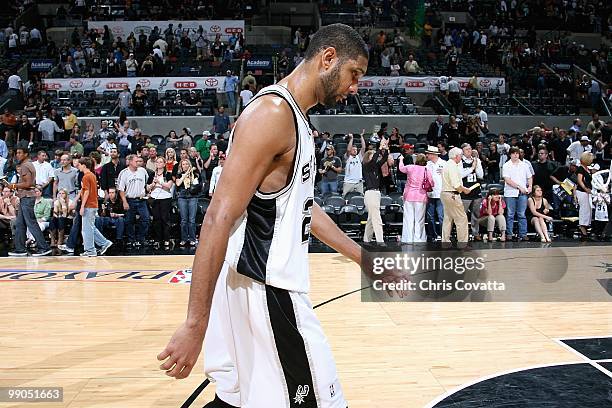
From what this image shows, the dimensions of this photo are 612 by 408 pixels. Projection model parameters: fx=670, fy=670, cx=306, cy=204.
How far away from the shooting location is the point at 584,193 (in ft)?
41.7

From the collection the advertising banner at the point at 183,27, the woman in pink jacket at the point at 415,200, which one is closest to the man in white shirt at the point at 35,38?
the advertising banner at the point at 183,27

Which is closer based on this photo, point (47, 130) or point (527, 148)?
point (527, 148)

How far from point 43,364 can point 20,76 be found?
17417 mm

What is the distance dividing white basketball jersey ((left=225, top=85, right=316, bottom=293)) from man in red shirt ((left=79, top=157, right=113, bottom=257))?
8965 millimetres

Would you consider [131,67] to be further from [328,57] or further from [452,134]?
[328,57]

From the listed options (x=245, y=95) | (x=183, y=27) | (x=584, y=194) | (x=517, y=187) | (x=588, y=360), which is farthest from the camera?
(x=183, y=27)

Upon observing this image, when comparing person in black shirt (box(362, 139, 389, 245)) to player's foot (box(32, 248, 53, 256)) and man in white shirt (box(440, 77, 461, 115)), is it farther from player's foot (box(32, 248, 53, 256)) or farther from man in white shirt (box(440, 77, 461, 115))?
man in white shirt (box(440, 77, 461, 115))

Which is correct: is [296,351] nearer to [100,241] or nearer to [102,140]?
[100,241]

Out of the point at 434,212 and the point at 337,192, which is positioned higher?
the point at 337,192

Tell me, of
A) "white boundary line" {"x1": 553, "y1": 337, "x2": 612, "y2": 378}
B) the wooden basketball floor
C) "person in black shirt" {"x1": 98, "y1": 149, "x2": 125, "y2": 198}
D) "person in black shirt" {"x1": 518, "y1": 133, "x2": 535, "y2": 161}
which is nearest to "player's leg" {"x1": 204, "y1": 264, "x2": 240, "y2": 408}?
the wooden basketball floor

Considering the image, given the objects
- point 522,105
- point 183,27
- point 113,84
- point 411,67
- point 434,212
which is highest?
point 183,27

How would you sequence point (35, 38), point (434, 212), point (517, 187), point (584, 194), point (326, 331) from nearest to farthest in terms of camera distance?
point (326, 331)
point (517, 187)
point (434, 212)
point (584, 194)
point (35, 38)

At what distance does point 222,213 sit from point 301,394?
2.29ft

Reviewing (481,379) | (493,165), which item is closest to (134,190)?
(493,165)
